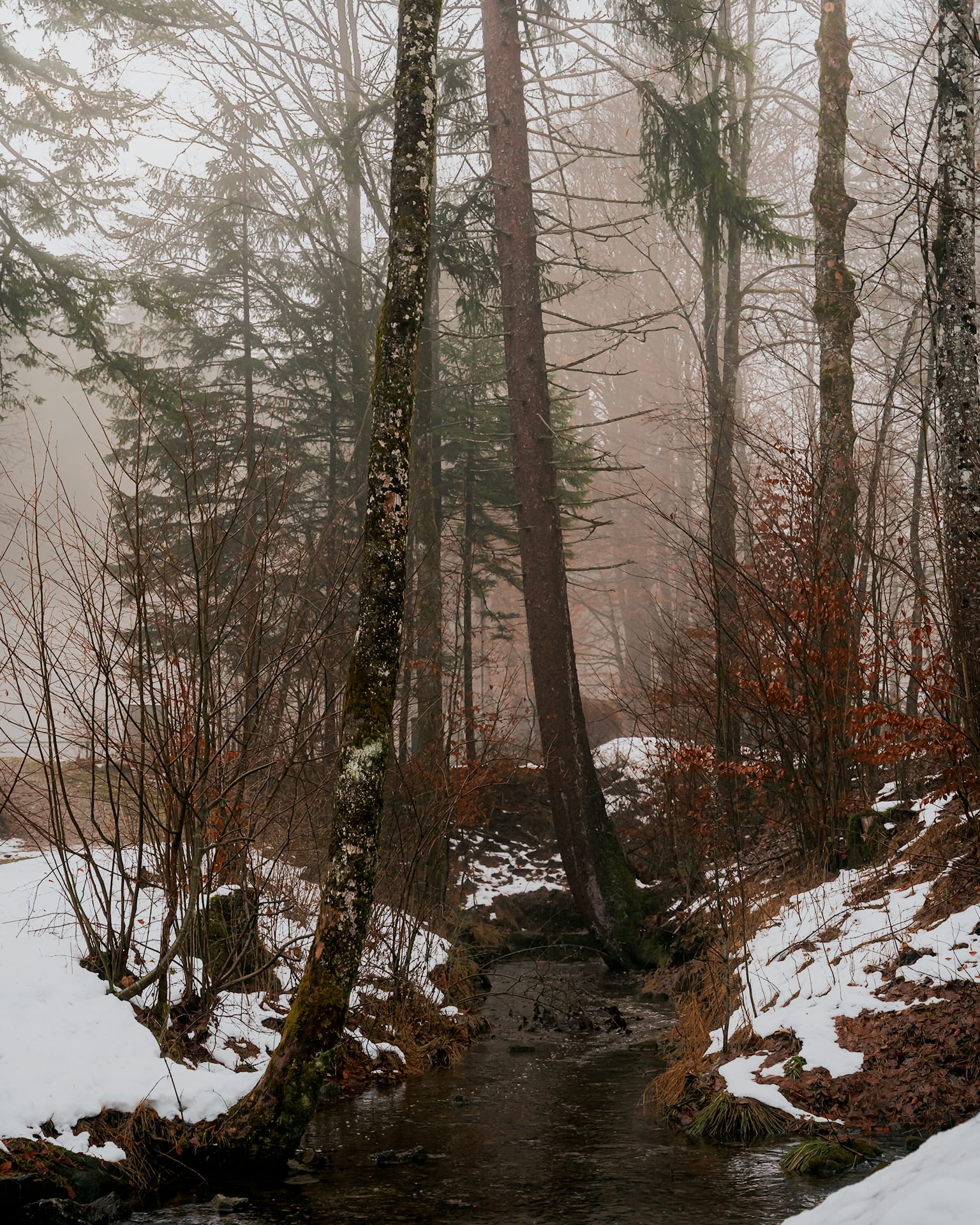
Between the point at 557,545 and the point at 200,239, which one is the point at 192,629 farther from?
the point at 200,239

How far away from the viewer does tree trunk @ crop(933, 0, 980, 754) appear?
277 inches

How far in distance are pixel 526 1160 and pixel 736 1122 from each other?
1194 millimetres

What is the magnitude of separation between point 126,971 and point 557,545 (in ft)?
23.9

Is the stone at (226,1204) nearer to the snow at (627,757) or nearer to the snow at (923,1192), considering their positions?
the snow at (923,1192)

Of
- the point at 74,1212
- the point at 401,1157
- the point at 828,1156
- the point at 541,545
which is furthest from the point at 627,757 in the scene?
the point at 74,1212

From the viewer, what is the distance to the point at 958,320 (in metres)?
7.43

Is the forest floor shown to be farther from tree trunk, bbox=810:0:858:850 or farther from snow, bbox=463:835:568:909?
snow, bbox=463:835:568:909

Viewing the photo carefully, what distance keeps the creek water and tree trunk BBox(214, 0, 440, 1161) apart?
0.42 meters

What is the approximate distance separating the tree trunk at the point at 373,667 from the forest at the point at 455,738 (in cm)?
3

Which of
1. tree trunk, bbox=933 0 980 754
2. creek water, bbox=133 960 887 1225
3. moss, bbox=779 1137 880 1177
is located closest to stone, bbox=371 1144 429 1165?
creek water, bbox=133 960 887 1225

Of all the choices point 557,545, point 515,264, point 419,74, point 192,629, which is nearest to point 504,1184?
point 192,629

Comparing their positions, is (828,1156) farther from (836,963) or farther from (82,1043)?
(82,1043)

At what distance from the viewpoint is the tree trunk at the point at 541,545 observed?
1172cm

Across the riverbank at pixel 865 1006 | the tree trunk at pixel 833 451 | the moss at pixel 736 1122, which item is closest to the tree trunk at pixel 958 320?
the tree trunk at pixel 833 451
